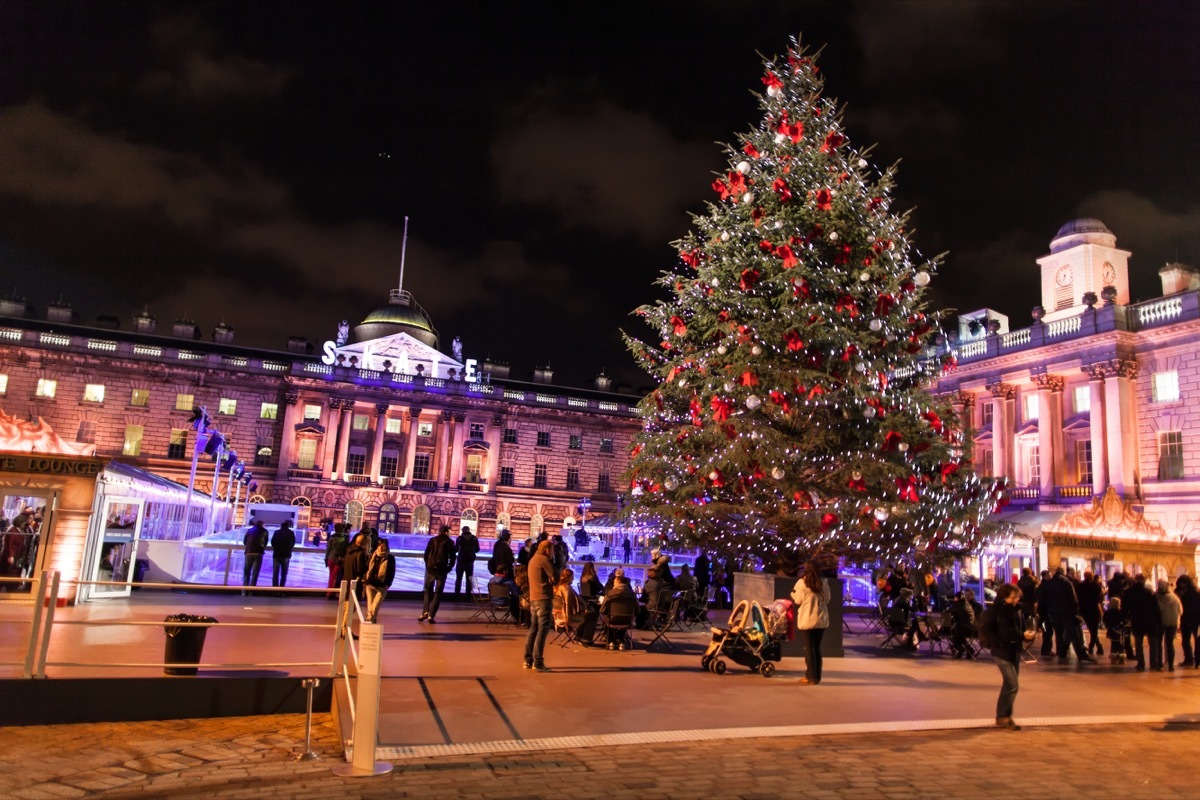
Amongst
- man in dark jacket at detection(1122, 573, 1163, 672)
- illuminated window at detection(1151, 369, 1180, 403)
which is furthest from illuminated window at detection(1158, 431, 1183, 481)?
→ man in dark jacket at detection(1122, 573, 1163, 672)

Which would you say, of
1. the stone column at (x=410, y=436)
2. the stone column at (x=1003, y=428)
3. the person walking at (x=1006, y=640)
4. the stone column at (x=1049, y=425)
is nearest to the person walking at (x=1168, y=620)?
the person walking at (x=1006, y=640)

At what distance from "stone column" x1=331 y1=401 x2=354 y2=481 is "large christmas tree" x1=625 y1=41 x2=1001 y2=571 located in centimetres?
5548

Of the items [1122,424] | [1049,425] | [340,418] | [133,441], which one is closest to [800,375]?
[1122,424]

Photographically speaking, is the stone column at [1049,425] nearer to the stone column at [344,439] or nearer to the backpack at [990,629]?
the backpack at [990,629]

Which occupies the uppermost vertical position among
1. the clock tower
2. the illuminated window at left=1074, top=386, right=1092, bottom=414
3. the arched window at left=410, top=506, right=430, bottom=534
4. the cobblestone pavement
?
the clock tower

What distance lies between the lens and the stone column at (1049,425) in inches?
1596

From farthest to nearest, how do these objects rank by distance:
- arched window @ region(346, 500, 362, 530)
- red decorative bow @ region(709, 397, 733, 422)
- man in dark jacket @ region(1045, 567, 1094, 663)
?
arched window @ region(346, 500, 362, 530), man in dark jacket @ region(1045, 567, 1094, 663), red decorative bow @ region(709, 397, 733, 422)

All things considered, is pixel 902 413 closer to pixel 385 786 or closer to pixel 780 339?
pixel 780 339

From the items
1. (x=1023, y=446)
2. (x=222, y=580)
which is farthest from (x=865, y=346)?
(x=1023, y=446)

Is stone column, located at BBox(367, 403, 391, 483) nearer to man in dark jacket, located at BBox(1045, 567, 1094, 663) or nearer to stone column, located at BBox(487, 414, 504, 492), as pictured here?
stone column, located at BBox(487, 414, 504, 492)

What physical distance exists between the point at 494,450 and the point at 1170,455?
161ft

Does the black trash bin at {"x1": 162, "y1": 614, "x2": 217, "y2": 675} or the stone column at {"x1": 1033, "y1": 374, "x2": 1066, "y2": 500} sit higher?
the stone column at {"x1": 1033, "y1": 374, "x2": 1066, "y2": 500}

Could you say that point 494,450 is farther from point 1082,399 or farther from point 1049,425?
point 1082,399

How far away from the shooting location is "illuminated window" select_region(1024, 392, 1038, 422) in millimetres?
42969
